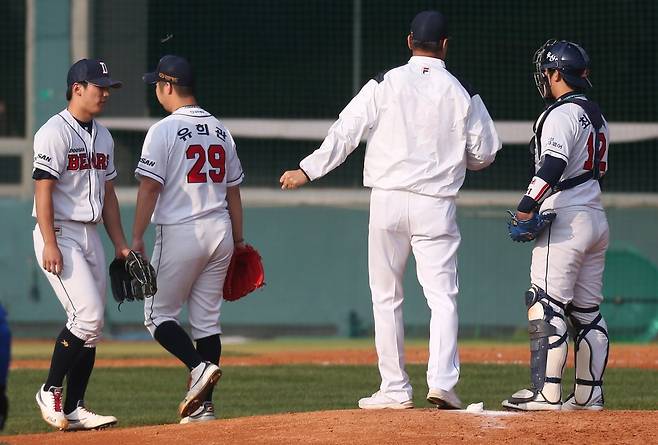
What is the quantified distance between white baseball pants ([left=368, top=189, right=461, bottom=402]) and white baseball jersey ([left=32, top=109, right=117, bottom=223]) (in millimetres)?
1594

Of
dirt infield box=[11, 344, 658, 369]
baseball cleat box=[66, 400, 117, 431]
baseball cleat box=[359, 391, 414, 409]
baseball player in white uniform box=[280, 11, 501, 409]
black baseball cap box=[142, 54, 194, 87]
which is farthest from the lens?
dirt infield box=[11, 344, 658, 369]

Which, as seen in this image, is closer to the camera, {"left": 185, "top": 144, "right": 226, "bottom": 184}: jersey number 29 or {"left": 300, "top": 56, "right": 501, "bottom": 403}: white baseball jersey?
{"left": 300, "top": 56, "right": 501, "bottom": 403}: white baseball jersey

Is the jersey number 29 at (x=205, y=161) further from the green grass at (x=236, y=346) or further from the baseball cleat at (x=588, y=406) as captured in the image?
the green grass at (x=236, y=346)

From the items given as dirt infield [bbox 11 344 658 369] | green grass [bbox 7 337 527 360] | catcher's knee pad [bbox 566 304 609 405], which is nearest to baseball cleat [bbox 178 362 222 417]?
catcher's knee pad [bbox 566 304 609 405]

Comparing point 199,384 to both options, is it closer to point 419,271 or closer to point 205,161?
point 205,161

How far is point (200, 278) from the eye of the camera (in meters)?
7.50

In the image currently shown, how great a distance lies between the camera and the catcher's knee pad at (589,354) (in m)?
7.29

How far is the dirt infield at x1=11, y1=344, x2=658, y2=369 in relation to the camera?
44.2 ft

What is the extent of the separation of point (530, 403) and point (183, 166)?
2353 millimetres

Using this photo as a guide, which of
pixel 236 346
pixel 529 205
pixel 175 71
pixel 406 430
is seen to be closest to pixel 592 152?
pixel 529 205

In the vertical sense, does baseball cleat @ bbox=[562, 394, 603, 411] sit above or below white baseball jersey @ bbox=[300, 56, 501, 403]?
below

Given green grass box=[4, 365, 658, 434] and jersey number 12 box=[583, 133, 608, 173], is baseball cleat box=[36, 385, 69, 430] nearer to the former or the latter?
green grass box=[4, 365, 658, 434]

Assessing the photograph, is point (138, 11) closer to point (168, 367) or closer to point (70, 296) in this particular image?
point (168, 367)

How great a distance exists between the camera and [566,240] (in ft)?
23.2
